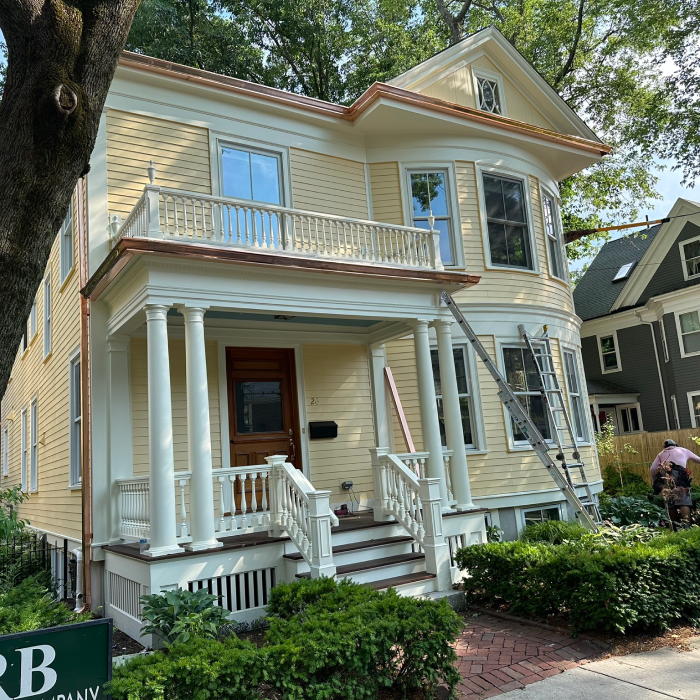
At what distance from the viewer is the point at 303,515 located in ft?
25.2

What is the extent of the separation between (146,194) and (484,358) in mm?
5322

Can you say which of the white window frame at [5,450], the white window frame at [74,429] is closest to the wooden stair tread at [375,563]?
the white window frame at [74,429]

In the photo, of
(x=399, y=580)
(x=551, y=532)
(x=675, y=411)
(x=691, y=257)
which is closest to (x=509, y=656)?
(x=399, y=580)

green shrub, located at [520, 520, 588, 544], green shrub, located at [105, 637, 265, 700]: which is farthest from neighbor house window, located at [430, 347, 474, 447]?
green shrub, located at [105, 637, 265, 700]

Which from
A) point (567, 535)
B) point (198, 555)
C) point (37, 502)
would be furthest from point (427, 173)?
point (37, 502)

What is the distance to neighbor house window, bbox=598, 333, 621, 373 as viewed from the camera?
2677cm

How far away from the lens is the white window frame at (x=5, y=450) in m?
19.9

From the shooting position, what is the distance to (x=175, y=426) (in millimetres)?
9781

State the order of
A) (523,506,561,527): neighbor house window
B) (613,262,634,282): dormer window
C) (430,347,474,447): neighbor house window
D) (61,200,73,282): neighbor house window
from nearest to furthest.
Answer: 1. (61,200,73,282): neighbor house window
2. (430,347,474,447): neighbor house window
3. (523,506,561,527): neighbor house window
4. (613,262,634,282): dormer window

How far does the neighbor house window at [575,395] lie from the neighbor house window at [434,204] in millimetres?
3485

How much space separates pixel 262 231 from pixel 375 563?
179 inches

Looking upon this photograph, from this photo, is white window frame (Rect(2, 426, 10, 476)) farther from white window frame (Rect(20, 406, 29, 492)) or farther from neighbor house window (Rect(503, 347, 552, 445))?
neighbor house window (Rect(503, 347, 552, 445))

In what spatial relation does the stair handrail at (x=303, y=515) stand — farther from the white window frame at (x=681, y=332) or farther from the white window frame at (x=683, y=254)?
the white window frame at (x=683, y=254)

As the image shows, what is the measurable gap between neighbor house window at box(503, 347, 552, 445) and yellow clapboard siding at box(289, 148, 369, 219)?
12.6 feet
